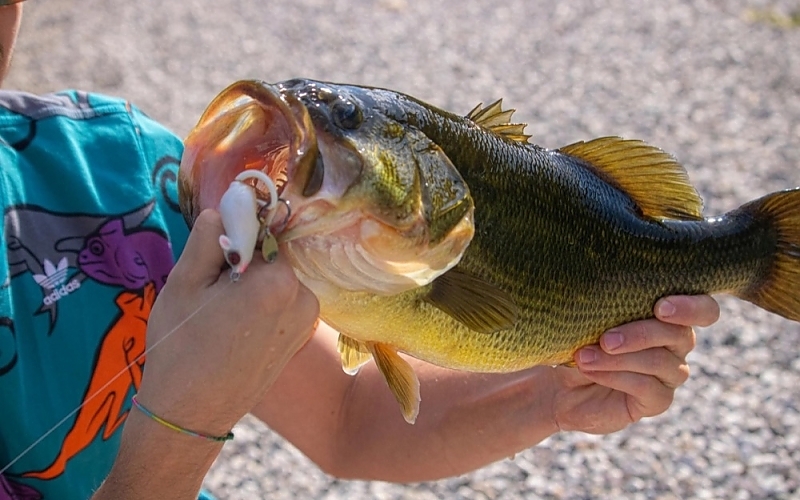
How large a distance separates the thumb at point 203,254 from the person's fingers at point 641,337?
957 millimetres

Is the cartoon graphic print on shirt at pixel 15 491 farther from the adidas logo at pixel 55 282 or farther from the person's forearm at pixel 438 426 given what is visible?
the person's forearm at pixel 438 426

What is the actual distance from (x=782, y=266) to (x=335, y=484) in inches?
91.4

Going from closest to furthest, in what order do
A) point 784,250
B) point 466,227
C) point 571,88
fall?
point 466,227 → point 784,250 → point 571,88

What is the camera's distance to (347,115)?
1.47 metres

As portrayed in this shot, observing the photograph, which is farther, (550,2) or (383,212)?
(550,2)

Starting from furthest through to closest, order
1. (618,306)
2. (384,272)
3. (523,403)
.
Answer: (523,403) → (618,306) → (384,272)

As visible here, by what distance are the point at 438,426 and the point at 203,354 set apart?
3.54 ft

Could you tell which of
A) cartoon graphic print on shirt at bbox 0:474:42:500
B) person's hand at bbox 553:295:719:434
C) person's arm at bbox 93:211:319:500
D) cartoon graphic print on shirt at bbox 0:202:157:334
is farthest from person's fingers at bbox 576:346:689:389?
cartoon graphic print on shirt at bbox 0:474:42:500

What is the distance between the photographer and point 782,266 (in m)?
2.10

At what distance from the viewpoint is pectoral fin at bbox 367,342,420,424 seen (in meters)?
1.73

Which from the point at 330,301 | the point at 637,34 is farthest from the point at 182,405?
the point at 637,34

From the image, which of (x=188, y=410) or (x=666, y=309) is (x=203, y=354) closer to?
(x=188, y=410)

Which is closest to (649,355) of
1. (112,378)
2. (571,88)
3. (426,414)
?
(426,414)

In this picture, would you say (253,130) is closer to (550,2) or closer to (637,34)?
(637,34)
